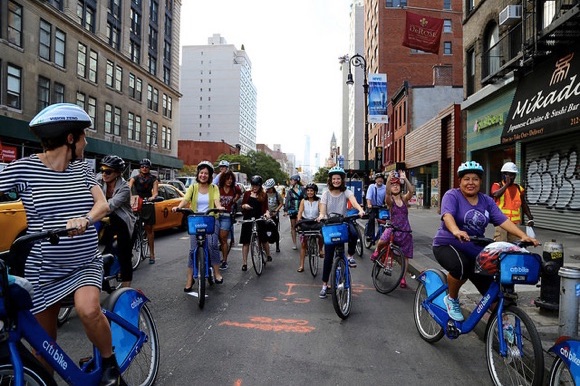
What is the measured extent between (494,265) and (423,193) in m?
29.0

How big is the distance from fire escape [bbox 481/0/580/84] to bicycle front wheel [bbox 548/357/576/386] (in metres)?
10.6

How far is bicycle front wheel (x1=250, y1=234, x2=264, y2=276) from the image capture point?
755 centimetres

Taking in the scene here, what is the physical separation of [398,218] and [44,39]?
30.2 meters

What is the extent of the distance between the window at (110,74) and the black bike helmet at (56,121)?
38.1m

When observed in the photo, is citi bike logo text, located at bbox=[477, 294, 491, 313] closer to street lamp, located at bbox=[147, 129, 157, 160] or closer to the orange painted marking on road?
the orange painted marking on road

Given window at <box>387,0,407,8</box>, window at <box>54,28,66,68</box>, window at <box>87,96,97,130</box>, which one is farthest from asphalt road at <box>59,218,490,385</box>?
window at <box>387,0,407,8</box>

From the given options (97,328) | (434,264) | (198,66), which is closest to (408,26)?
(434,264)

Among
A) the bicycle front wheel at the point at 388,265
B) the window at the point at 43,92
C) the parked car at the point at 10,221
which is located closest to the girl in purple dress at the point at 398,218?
the bicycle front wheel at the point at 388,265

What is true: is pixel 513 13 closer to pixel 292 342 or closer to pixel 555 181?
pixel 555 181

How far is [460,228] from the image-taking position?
3.92 meters

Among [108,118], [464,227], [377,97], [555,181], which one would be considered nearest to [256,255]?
[464,227]

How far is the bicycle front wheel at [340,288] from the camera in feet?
16.3

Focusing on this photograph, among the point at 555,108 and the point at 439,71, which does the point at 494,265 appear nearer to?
the point at 555,108

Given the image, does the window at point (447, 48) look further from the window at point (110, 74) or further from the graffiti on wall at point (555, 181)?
the graffiti on wall at point (555, 181)
